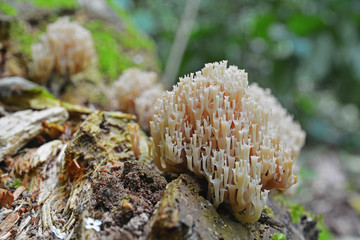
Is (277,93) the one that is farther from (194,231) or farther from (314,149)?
(194,231)

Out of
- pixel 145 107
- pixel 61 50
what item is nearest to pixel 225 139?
pixel 145 107

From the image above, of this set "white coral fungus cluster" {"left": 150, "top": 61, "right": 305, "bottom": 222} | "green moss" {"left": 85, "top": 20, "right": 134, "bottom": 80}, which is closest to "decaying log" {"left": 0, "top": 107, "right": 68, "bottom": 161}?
"white coral fungus cluster" {"left": 150, "top": 61, "right": 305, "bottom": 222}

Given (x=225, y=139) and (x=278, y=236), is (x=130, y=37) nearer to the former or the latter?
(x=225, y=139)

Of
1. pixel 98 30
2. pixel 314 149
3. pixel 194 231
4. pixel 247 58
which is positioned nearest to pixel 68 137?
pixel 194 231

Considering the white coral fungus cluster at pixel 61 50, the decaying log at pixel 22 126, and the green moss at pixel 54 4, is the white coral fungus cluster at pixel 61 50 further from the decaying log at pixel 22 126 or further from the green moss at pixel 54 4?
the green moss at pixel 54 4

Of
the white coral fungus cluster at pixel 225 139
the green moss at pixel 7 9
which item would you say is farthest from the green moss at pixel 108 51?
the white coral fungus cluster at pixel 225 139

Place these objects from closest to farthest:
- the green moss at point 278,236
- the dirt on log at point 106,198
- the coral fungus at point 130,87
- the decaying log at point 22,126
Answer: the dirt on log at point 106,198, the green moss at point 278,236, the decaying log at point 22,126, the coral fungus at point 130,87
